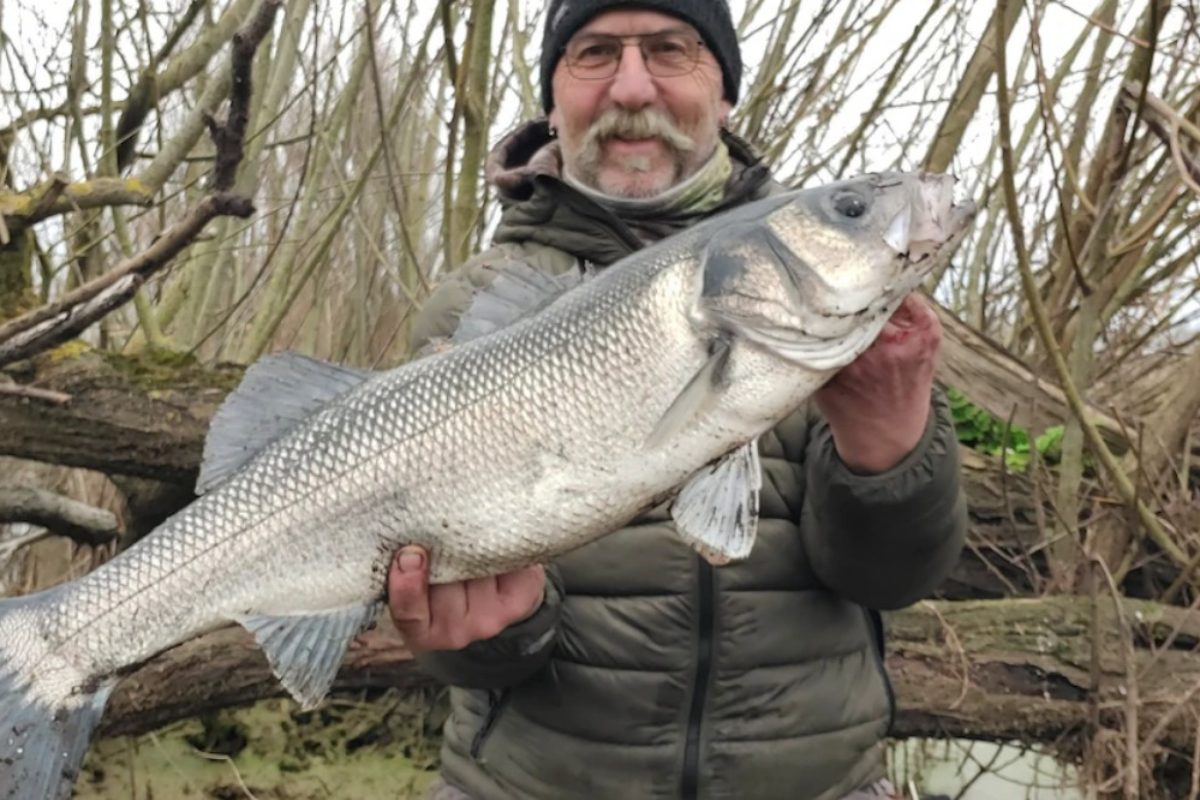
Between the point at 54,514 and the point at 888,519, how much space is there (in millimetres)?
3228

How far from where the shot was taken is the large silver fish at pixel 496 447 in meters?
1.83

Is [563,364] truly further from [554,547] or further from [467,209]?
[467,209]

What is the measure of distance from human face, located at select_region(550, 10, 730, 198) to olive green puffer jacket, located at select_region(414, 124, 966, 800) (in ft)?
2.52

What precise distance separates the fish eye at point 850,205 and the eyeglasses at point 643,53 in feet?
3.86

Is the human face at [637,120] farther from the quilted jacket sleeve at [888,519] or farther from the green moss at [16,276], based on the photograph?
the green moss at [16,276]

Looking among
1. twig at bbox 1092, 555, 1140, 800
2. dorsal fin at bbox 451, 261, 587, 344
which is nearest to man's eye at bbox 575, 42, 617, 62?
dorsal fin at bbox 451, 261, 587, 344

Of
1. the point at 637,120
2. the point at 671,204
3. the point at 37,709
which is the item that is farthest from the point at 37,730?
the point at 637,120

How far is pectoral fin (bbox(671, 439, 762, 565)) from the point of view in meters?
1.92

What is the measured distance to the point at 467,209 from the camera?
5.39 m

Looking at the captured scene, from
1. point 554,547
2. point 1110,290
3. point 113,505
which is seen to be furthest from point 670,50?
point 113,505

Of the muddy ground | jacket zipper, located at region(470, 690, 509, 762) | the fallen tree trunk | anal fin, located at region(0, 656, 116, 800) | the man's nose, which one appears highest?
the man's nose

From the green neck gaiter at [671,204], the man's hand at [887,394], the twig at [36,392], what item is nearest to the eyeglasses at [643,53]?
the green neck gaiter at [671,204]

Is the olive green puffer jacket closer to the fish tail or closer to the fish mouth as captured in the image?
the fish mouth

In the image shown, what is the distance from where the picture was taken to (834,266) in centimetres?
183
